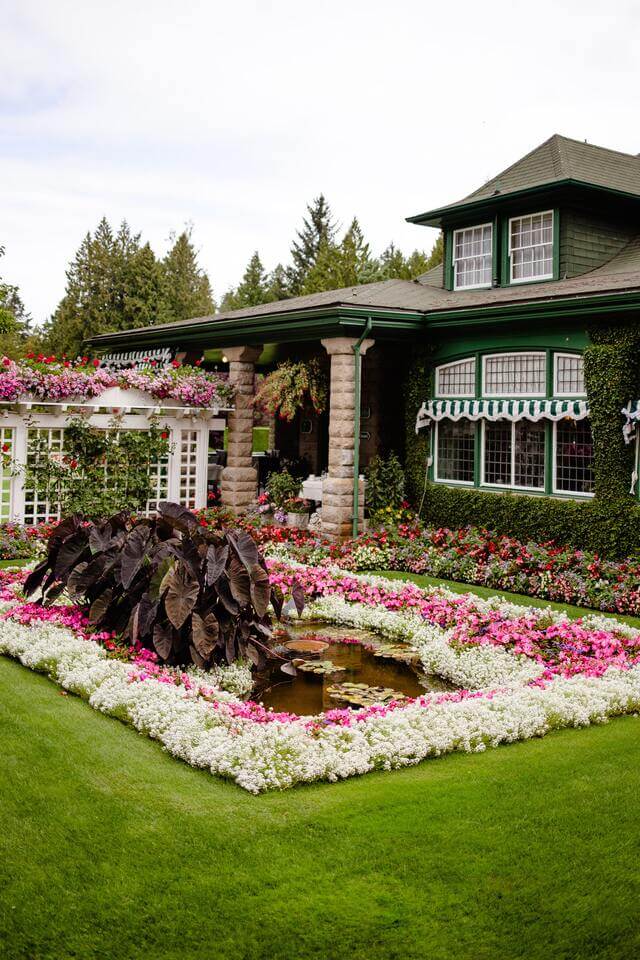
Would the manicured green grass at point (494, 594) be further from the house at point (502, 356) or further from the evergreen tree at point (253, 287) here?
the evergreen tree at point (253, 287)

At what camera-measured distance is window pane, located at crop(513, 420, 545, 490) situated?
1368 cm

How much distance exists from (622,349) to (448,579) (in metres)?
3.91

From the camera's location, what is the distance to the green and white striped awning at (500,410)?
1284cm

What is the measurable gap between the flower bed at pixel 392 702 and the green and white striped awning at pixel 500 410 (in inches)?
147

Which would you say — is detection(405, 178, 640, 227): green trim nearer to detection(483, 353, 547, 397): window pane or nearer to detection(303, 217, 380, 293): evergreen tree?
detection(483, 353, 547, 397): window pane

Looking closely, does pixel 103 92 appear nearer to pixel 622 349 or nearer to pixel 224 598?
pixel 622 349

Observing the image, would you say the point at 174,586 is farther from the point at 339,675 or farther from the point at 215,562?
the point at 339,675

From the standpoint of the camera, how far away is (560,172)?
15.7m

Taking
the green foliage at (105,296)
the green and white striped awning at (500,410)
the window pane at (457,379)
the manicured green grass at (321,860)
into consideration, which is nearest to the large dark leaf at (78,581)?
the manicured green grass at (321,860)

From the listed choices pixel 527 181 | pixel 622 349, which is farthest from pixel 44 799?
pixel 527 181

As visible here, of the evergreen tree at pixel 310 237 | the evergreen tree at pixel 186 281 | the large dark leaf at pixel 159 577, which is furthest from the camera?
the evergreen tree at pixel 310 237

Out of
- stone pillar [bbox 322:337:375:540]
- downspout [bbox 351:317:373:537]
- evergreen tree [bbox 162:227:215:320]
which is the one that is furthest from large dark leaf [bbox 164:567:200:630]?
evergreen tree [bbox 162:227:215:320]

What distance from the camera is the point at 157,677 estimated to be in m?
7.21

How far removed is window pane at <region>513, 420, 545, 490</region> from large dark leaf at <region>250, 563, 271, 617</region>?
705cm
